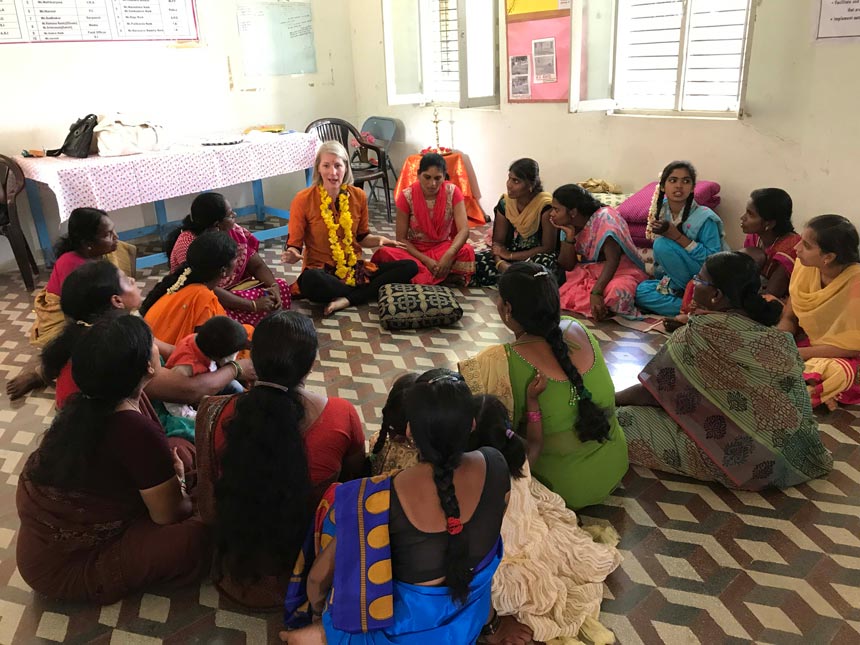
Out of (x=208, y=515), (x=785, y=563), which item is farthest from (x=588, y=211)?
(x=208, y=515)

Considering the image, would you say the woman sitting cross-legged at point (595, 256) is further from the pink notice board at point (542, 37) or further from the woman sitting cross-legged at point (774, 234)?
the pink notice board at point (542, 37)

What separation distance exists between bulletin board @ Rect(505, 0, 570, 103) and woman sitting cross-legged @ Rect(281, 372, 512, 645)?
4412mm

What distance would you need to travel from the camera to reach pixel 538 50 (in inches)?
214

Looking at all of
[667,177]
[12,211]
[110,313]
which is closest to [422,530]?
[110,313]

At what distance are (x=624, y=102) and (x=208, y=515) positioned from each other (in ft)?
14.3

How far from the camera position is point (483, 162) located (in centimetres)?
638

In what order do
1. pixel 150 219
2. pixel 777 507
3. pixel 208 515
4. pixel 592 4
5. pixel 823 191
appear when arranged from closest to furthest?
pixel 208 515 → pixel 777 507 → pixel 823 191 → pixel 592 4 → pixel 150 219

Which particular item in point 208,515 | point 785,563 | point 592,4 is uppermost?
point 592,4

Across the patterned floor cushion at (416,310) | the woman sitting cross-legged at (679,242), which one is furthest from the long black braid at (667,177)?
the patterned floor cushion at (416,310)

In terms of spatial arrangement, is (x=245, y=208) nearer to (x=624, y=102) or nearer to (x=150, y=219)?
(x=150, y=219)

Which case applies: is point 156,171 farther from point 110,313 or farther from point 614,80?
point 614,80

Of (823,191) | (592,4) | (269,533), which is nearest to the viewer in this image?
(269,533)

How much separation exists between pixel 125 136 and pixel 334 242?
6.91 ft

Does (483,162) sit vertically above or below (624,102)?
below
